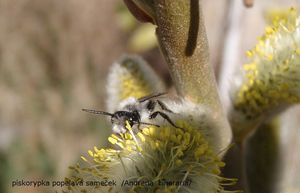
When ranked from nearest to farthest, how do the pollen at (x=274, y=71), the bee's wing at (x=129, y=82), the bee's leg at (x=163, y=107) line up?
the bee's leg at (x=163, y=107) < the pollen at (x=274, y=71) < the bee's wing at (x=129, y=82)

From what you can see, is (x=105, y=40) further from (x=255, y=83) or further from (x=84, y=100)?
(x=255, y=83)

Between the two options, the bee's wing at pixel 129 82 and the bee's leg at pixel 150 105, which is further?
the bee's wing at pixel 129 82

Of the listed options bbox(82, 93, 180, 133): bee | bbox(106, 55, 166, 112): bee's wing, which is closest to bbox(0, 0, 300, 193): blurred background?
bbox(106, 55, 166, 112): bee's wing

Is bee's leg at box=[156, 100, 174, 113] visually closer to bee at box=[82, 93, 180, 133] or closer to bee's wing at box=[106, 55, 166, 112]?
bee at box=[82, 93, 180, 133]

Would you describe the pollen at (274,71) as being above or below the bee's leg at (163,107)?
above

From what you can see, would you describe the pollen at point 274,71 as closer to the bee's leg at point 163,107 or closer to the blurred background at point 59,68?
the bee's leg at point 163,107

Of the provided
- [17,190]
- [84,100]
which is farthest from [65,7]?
[17,190]

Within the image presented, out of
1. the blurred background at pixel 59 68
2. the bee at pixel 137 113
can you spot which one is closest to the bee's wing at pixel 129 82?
the bee at pixel 137 113
